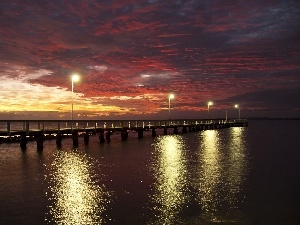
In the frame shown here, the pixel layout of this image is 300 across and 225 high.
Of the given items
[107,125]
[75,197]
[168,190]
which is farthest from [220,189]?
[107,125]

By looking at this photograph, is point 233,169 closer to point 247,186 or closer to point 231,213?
point 247,186

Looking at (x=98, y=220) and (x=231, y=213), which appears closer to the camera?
(x=98, y=220)

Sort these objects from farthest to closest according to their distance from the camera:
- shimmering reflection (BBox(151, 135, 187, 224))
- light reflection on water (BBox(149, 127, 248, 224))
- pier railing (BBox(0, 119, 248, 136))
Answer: pier railing (BBox(0, 119, 248, 136)) → shimmering reflection (BBox(151, 135, 187, 224)) → light reflection on water (BBox(149, 127, 248, 224))

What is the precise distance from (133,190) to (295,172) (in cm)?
1420

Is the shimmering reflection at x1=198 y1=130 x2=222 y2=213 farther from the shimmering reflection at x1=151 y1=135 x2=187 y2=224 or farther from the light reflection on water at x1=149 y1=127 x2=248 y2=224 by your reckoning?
the shimmering reflection at x1=151 y1=135 x2=187 y2=224

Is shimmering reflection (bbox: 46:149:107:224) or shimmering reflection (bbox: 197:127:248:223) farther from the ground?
shimmering reflection (bbox: 46:149:107:224)

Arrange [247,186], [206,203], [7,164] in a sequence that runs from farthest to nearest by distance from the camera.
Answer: [7,164], [247,186], [206,203]

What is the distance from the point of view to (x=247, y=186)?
19609 mm

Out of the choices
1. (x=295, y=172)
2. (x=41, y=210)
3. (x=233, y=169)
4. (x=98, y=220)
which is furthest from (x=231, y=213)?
(x=295, y=172)

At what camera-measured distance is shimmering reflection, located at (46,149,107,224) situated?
42.9 feet

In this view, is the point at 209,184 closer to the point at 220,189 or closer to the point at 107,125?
the point at 220,189

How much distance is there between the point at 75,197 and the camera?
16.0m

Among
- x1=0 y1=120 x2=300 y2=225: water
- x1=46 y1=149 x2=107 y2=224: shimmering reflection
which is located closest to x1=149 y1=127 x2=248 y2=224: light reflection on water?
x1=0 y1=120 x2=300 y2=225: water

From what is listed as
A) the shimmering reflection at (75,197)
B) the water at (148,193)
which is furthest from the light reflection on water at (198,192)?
the shimmering reflection at (75,197)
